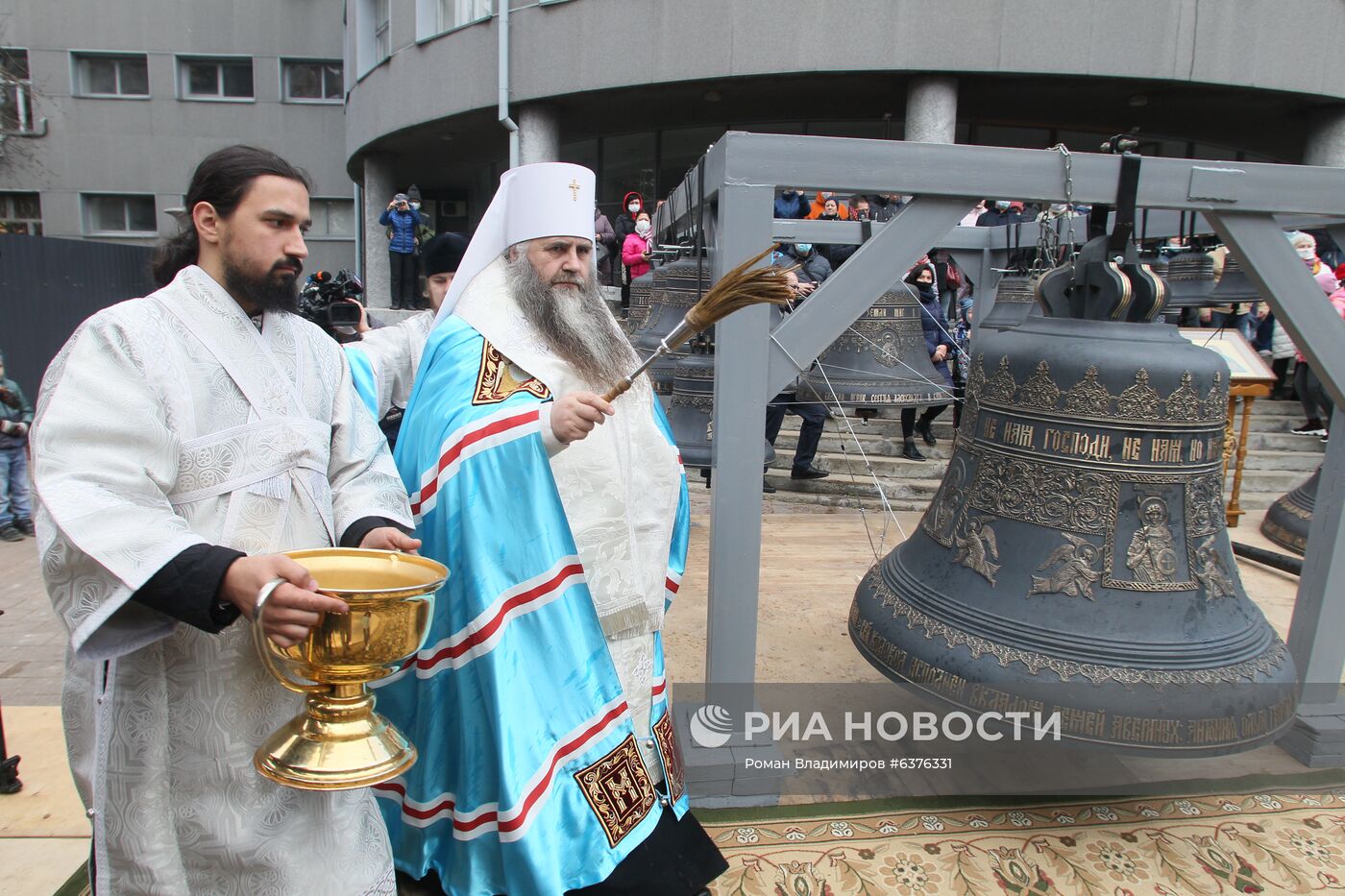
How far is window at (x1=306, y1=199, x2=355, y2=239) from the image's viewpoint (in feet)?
73.0

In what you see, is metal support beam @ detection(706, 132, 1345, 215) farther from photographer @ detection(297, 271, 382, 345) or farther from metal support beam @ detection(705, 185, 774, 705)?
photographer @ detection(297, 271, 382, 345)

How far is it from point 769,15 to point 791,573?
9107 millimetres

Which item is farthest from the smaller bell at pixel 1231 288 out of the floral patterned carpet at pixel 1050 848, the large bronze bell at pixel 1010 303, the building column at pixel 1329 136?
the building column at pixel 1329 136

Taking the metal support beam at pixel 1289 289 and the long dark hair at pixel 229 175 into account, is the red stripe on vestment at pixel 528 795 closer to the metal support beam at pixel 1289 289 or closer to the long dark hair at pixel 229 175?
the long dark hair at pixel 229 175

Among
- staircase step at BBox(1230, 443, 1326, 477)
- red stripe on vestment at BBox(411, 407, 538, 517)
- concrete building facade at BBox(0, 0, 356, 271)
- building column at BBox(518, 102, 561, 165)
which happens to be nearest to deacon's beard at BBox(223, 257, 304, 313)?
red stripe on vestment at BBox(411, 407, 538, 517)

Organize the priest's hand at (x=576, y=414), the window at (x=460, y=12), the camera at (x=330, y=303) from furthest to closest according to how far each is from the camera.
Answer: the window at (x=460, y=12) → the camera at (x=330, y=303) → the priest's hand at (x=576, y=414)

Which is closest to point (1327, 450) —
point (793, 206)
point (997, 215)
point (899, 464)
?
point (793, 206)

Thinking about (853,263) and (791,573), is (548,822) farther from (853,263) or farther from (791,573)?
(791,573)

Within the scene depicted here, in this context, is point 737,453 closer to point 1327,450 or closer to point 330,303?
point 1327,450

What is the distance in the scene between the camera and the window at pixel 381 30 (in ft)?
54.1

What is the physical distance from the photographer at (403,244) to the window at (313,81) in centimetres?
1124

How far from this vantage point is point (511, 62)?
43.6ft

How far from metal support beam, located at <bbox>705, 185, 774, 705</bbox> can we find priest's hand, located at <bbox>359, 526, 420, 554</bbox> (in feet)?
3.58

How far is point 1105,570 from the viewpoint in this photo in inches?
92.4
